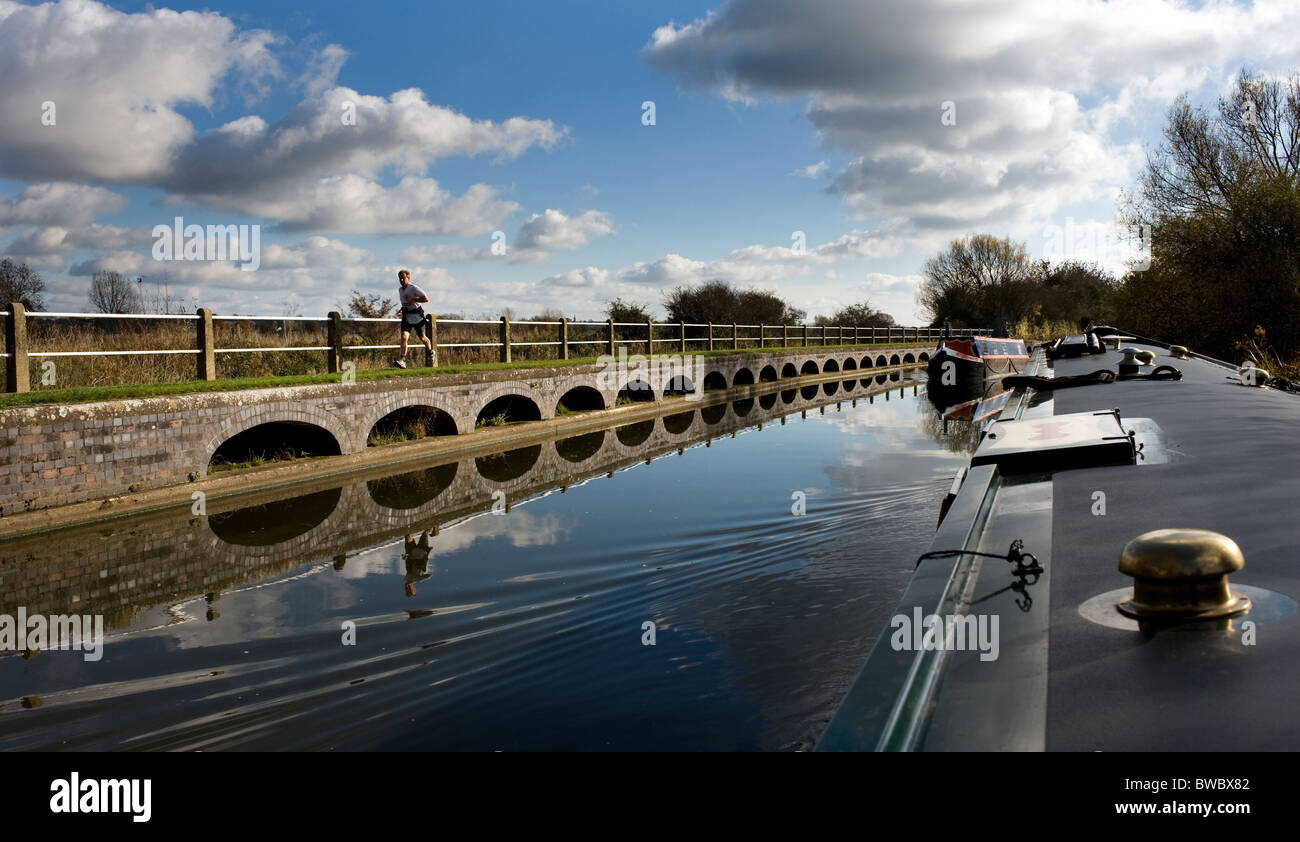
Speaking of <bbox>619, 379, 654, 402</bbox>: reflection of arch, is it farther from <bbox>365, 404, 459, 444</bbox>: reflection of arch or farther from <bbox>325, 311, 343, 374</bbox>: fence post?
<bbox>325, 311, 343, 374</bbox>: fence post

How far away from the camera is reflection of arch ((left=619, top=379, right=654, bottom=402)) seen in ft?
62.5

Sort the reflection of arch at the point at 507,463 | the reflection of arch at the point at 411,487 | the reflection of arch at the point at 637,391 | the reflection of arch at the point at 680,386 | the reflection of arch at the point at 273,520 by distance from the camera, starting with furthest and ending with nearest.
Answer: the reflection of arch at the point at 680,386 < the reflection of arch at the point at 637,391 < the reflection of arch at the point at 507,463 < the reflection of arch at the point at 411,487 < the reflection of arch at the point at 273,520

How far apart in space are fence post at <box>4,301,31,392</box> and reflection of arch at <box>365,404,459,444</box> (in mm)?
4211

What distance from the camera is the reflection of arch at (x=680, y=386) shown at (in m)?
20.9

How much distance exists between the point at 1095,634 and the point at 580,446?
1133 cm

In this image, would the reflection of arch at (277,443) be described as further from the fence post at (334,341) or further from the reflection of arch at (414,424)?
the fence post at (334,341)

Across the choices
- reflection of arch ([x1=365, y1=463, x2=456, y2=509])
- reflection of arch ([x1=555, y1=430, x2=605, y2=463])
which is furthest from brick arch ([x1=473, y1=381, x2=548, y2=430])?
reflection of arch ([x1=365, y1=463, x2=456, y2=509])

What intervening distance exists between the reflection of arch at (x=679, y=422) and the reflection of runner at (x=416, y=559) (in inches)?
316

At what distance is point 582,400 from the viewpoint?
17.9m

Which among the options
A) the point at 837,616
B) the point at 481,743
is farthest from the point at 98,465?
the point at 837,616

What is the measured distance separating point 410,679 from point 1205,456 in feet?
12.5

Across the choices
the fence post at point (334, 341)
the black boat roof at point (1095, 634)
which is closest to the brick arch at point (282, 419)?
the fence post at point (334, 341)

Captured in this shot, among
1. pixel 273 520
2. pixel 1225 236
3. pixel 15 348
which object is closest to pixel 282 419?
pixel 273 520
